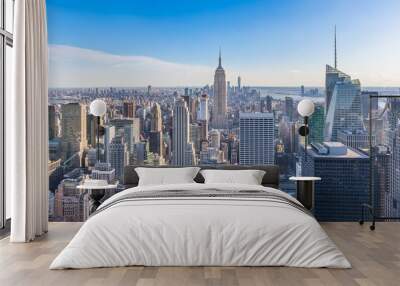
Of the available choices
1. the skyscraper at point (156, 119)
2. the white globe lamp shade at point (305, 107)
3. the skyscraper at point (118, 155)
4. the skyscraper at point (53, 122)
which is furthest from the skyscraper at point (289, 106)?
the skyscraper at point (53, 122)

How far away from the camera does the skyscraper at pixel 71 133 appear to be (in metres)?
7.93

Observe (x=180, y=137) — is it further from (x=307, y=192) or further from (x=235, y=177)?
(x=307, y=192)

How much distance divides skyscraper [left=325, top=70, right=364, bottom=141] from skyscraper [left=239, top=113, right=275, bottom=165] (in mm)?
775

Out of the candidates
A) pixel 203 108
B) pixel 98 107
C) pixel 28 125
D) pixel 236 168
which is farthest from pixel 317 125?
pixel 28 125

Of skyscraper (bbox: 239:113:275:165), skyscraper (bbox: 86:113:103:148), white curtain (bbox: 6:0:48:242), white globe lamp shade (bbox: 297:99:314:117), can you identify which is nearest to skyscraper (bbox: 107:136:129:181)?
skyscraper (bbox: 86:113:103:148)

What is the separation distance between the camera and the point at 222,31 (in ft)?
26.0

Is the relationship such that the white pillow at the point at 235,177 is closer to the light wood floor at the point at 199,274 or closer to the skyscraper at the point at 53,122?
the light wood floor at the point at 199,274

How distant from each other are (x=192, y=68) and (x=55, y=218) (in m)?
2.63

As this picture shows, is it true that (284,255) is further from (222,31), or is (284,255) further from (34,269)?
(222,31)

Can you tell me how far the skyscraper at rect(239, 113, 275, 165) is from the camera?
7.90 metres

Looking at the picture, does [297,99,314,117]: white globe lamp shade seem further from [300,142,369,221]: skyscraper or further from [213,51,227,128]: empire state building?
[213,51,227,128]: empire state building

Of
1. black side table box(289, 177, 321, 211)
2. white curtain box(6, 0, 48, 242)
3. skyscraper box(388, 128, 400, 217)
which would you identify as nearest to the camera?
white curtain box(6, 0, 48, 242)

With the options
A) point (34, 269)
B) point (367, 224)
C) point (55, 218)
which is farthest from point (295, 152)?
point (34, 269)

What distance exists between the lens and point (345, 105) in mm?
7891
